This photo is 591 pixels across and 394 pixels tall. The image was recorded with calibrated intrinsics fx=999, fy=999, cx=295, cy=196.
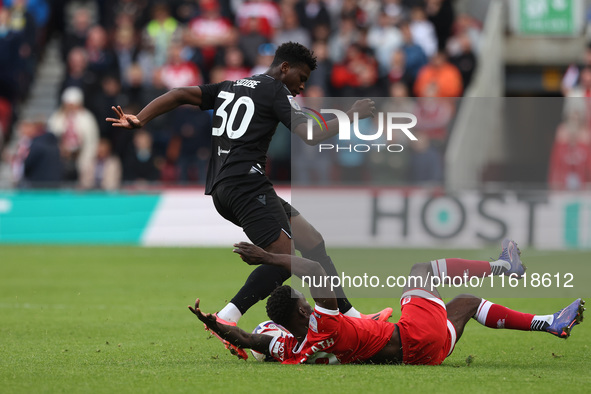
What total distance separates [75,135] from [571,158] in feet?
31.9

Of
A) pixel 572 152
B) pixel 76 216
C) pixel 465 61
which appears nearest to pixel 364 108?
pixel 572 152

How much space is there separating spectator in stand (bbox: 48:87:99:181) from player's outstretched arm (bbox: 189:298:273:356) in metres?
11.3

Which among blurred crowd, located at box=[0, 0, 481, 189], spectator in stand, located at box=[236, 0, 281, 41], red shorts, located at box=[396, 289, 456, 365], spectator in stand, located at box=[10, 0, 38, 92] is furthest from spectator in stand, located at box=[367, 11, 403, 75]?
red shorts, located at box=[396, 289, 456, 365]

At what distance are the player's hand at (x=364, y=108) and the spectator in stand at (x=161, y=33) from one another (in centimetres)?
1277

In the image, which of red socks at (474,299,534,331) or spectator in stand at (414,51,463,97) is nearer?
red socks at (474,299,534,331)

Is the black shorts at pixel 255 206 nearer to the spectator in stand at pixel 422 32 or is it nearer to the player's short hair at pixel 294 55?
the player's short hair at pixel 294 55

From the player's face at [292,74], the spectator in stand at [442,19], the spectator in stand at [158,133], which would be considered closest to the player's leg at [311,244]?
the player's face at [292,74]

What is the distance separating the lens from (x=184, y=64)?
61.6 feet

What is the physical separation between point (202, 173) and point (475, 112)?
290 inches

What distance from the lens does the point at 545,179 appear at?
1136 cm

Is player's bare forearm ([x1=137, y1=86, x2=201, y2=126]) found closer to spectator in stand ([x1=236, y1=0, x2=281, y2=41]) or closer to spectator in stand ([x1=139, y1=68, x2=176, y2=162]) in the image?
spectator in stand ([x1=139, y1=68, x2=176, y2=162])

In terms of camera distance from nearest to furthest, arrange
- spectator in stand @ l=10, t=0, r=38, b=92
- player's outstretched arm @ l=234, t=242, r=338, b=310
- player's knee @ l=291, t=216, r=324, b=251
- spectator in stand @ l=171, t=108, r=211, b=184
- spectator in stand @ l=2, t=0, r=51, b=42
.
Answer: player's outstretched arm @ l=234, t=242, r=338, b=310, player's knee @ l=291, t=216, r=324, b=251, spectator in stand @ l=171, t=108, r=211, b=184, spectator in stand @ l=10, t=0, r=38, b=92, spectator in stand @ l=2, t=0, r=51, b=42

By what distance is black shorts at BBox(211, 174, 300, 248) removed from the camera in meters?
7.39

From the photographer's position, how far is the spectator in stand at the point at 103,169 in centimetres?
1802
